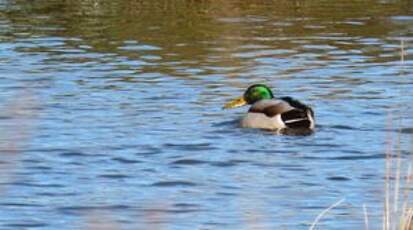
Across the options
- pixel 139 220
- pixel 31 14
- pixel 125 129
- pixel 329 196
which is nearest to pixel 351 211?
pixel 329 196

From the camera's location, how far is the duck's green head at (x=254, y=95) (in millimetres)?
14516

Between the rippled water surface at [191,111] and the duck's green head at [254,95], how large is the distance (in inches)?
6.1

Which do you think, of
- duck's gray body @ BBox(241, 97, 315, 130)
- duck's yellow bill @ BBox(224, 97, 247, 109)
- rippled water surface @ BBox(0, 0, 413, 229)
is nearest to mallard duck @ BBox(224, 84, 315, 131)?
duck's gray body @ BBox(241, 97, 315, 130)

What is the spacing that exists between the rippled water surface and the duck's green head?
154 millimetres

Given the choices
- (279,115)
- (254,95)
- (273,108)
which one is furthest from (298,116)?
(254,95)

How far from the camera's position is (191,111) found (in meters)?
14.2

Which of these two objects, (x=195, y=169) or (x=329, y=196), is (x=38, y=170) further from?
(x=329, y=196)

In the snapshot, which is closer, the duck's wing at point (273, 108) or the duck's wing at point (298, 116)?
the duck's wing at point (298, 116)

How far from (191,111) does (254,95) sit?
75cm

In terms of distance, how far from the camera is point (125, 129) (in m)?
13.1

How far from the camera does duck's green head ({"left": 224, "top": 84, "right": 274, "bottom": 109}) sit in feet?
47.6

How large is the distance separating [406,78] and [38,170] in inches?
260

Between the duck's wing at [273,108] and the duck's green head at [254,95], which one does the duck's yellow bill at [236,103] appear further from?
the duck's wing at [273,108]

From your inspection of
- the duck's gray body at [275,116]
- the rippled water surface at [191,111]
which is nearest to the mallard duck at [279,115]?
the duck's gray body at [275,116]
